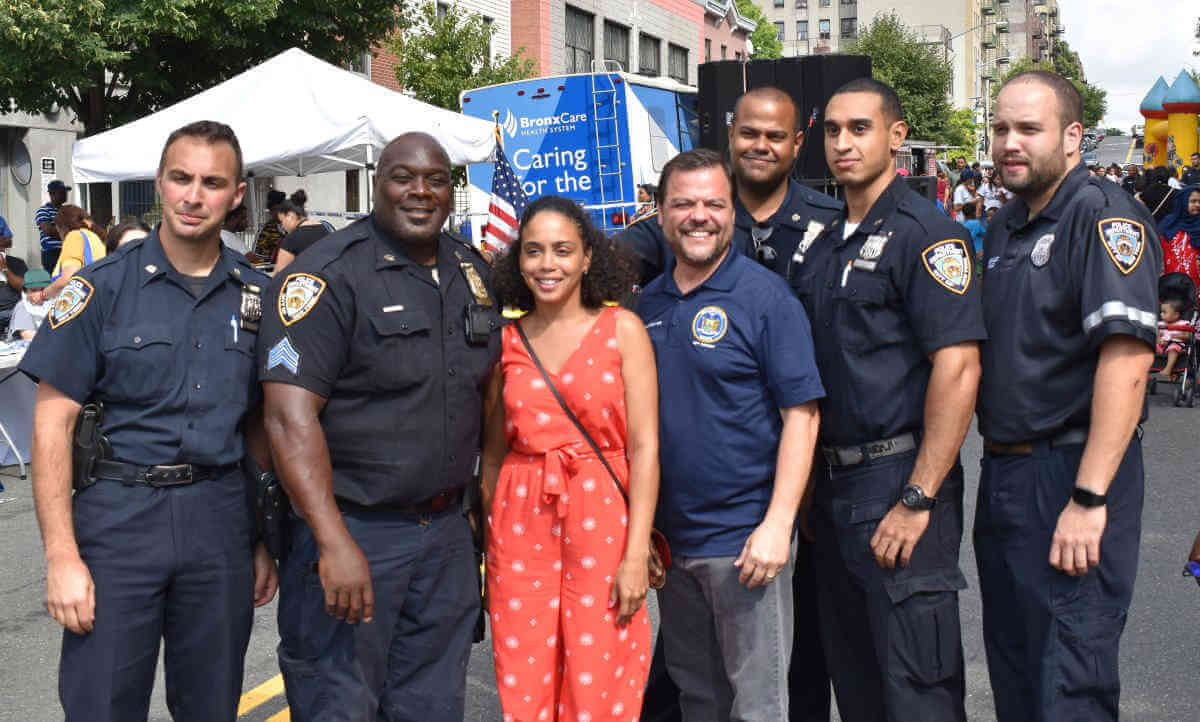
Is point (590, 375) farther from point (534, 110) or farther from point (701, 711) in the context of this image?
point (534, 110)

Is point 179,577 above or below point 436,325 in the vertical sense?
below

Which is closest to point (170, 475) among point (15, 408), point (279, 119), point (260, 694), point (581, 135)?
point (260, 694)

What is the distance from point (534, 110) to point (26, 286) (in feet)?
24.1

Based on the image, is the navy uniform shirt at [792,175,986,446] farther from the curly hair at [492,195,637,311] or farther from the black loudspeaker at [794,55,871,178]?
the black loudspeaker at [794,55,871,178]

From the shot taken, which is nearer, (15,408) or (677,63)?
(15,408)

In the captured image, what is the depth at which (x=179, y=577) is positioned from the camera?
3129 millimetres

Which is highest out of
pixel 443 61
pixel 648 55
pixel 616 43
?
pixel 648 55

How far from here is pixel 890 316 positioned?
3.41m

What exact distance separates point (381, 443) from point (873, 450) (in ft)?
4.77

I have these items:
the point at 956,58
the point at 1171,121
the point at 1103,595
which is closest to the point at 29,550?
the point at 1103,595

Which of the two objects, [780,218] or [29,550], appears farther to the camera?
[29,550]

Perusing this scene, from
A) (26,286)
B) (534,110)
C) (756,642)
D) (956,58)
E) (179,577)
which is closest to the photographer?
(179,577)

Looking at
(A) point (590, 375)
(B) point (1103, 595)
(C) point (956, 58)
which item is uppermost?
(C) point (956, 58)

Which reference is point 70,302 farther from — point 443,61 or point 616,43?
point 616,43
